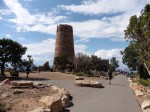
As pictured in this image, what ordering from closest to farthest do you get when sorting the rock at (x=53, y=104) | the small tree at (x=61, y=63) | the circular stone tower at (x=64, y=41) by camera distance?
the rock at (x=53, y=104) → the small tree at (x=61, y=63) → the circular stone tower at (x=64, y=41)

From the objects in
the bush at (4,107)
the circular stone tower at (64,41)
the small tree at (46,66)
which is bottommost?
the bush at (4,107)

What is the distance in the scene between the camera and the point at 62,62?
7356 centimetres

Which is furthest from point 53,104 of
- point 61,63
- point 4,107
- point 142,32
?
point 61,63

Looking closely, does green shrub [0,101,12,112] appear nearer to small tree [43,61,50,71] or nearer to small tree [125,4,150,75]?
small tree [125,4,150,75]

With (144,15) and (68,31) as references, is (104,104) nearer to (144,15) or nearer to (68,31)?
(144,15)

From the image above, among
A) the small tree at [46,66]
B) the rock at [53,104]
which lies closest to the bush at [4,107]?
the rock at [53,104]

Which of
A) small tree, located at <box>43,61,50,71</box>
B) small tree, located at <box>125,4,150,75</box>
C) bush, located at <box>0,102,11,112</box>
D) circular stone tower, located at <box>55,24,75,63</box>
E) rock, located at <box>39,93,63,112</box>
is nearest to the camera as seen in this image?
rock, located at <box>39,93,63,112</box>

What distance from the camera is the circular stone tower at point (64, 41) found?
273 feet

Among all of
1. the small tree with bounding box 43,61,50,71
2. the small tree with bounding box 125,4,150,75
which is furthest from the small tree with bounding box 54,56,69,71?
the small tree with bounding box 125,4,150,75

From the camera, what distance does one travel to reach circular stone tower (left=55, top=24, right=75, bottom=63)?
83.2 m

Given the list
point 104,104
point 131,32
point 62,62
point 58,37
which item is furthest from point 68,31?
point 104,104

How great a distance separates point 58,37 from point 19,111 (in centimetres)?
7281

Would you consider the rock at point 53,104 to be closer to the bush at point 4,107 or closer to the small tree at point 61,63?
the bush at point 4,107

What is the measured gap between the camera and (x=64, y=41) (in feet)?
274
